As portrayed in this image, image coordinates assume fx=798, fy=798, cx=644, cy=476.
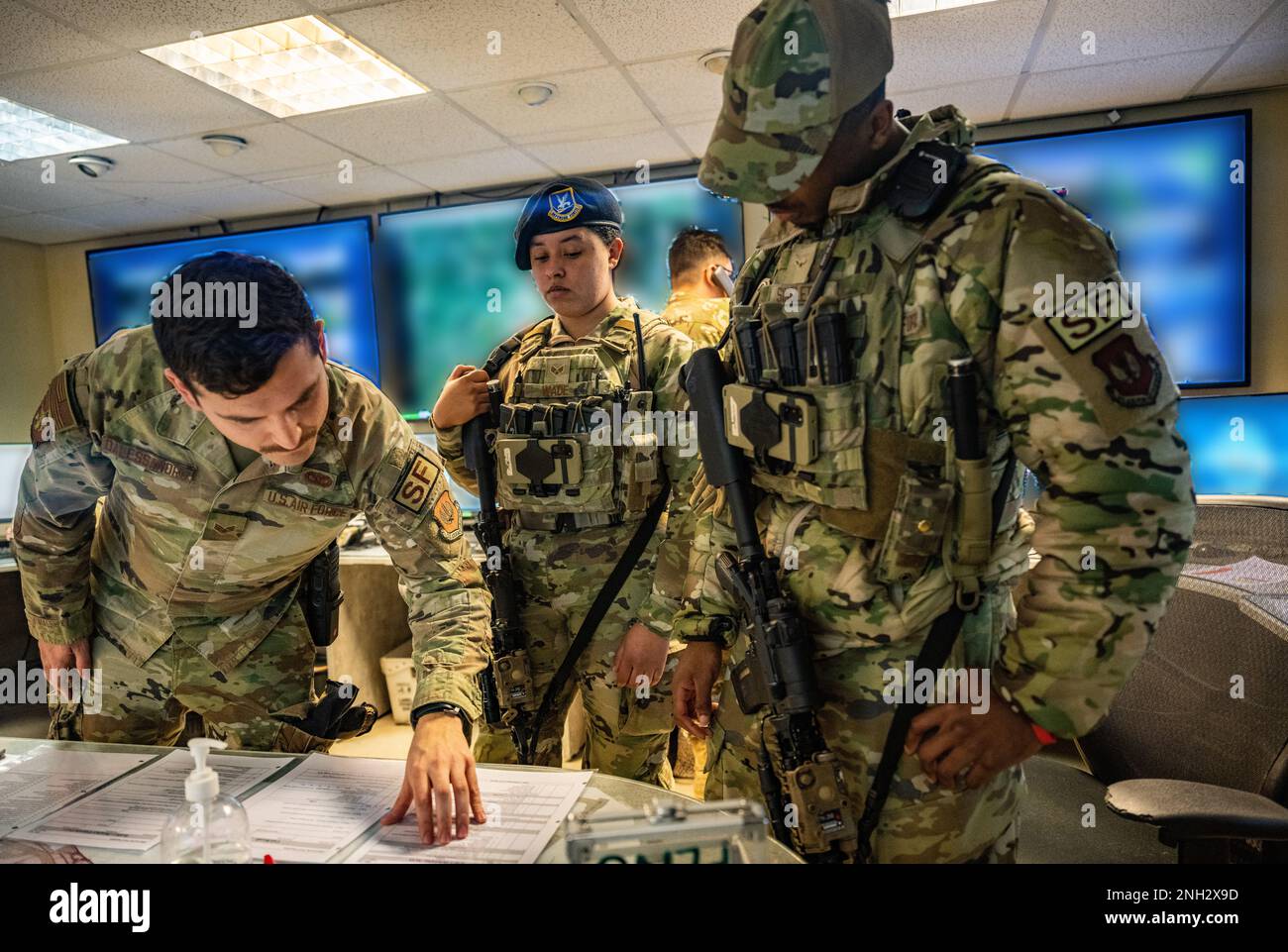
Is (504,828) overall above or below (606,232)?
below

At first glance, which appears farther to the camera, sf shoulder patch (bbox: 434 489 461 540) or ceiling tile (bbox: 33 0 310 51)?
ceiling tile (bbox: 33 0 310 51)

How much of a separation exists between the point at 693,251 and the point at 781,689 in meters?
2.21

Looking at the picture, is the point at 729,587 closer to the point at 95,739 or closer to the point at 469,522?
the point at 95,739

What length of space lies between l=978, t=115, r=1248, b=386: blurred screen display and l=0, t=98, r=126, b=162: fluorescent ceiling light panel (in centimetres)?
382

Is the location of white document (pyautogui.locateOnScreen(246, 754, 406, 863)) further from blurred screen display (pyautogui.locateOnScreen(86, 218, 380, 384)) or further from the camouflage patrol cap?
blurred screen display (pyautogui.locateOnScreen(86, 218, 380, 384))

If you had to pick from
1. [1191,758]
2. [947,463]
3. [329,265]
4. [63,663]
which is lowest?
[1191,758]

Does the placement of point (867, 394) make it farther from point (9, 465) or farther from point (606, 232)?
point (9, 465)

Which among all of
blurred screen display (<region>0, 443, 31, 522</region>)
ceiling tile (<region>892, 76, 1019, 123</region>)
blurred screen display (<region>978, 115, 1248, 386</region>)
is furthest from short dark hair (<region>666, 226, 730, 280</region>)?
blurred screen display (<region>0, 443, 31, 522</region>)

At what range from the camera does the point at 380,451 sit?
4.17 ft

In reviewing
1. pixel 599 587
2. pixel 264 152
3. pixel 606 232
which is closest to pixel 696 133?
pixel 606 232

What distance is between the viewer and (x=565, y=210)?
1.84 m

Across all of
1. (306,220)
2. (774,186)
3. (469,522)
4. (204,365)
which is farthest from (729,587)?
(306,220)

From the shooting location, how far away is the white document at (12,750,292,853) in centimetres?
92
